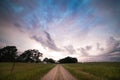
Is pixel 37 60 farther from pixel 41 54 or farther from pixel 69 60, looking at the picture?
pixel 69 60

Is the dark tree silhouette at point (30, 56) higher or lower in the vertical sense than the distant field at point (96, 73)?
higher

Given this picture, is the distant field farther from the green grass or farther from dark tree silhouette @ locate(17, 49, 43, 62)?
dark tree silhouette @ locate(17, 49, 43, 62)

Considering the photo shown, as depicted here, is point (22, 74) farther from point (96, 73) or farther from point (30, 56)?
point (30, 56)

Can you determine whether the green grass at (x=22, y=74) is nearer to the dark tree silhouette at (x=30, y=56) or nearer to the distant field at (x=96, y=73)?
the distant field at (x=96, y=73)

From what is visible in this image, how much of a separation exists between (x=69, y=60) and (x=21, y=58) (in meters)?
77.1

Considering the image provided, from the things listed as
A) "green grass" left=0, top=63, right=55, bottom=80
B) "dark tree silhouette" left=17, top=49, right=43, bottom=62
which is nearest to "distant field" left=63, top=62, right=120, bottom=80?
"green grass" left=0, top=63, right=55, bottom=80

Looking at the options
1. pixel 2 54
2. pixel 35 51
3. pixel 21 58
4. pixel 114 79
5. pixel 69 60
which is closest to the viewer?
pixel 114 79

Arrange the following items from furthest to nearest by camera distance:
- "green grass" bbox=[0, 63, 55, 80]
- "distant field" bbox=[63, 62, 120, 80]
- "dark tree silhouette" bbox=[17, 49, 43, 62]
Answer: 1. "dark tree silhouette" bbox=[17, 49, 43, 62]
2. "distant field" bbox=[63, 62, 120, 80]
3. "green grass" bbox=[0, 63, 55, 80]

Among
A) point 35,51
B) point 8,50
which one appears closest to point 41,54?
point 35,51

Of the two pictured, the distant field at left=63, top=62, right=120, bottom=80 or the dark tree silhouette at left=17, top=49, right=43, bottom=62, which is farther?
the dark tree silhouette at left=17, top=49, right=43, bottom=62

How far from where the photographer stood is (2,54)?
108188 mm

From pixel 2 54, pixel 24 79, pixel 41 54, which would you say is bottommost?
pixel 24 79

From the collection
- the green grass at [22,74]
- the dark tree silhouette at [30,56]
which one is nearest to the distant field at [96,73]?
the green grass at [22,74]

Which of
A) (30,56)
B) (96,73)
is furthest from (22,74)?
(30,56)
